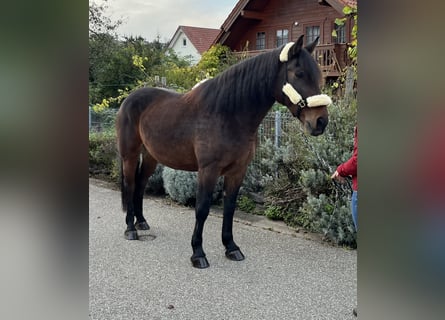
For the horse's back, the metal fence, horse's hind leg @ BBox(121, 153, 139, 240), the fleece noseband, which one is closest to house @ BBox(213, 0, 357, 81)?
the metal fence

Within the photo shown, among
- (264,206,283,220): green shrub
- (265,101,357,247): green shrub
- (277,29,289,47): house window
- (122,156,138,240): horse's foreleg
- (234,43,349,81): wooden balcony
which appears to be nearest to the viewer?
(265,101,357,247): green shrub

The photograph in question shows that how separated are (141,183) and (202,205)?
4.60 ft

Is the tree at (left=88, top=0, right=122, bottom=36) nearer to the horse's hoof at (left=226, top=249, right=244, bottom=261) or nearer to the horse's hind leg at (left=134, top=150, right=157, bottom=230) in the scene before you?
the horse's hind leg at (left=134, top=150, right=157, bottom=230)

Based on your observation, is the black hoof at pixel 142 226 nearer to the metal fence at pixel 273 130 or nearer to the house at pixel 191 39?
the metal fence at pixel 273 130

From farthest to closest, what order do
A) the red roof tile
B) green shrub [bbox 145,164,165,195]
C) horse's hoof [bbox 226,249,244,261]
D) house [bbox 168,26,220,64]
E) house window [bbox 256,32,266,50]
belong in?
house [bbox 168,26,220,64] → the red roof tile → house window [bbox 256,32,266,50] → green shrub [bbox 145,164,165,195] → horse's hoof [bbox 226,249,244,261]

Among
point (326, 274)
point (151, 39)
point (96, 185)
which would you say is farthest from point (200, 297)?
point (151, 39)

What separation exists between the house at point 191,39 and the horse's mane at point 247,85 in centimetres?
2332

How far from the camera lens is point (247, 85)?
3.43 m

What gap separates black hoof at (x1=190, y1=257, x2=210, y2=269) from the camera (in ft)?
11.7

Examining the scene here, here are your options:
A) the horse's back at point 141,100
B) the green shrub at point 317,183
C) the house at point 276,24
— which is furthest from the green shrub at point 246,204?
the house at point 276,24

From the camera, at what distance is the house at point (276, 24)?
12961 millimetres

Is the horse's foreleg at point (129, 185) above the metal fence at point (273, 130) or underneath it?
underneath

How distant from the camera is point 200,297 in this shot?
3010 mm
